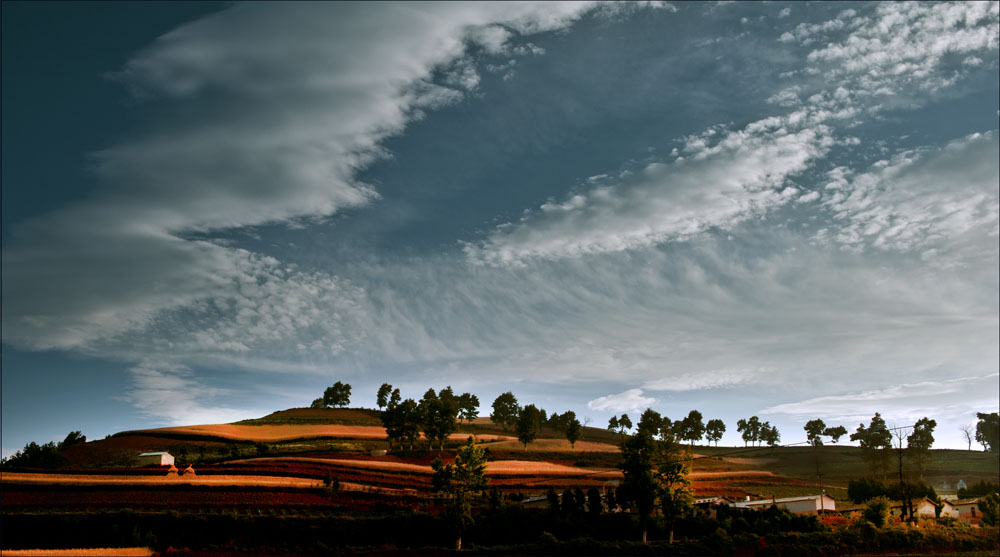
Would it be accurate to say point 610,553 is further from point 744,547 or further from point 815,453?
point 815,453

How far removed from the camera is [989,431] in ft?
619

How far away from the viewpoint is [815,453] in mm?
154125

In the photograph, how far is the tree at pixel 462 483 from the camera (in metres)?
58.7

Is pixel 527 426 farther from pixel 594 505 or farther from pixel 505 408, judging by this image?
pixel 594 505

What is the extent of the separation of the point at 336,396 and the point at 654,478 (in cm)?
13967

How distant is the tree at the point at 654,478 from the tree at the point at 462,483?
675 inches

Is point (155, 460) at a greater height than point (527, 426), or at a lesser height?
lesser

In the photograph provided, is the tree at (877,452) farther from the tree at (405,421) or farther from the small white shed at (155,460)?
the small white shed at (155,460)

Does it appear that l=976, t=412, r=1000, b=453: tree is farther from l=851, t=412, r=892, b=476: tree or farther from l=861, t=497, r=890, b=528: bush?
l=861, t=497, r=890, b=528: bush

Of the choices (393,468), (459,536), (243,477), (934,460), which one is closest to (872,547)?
(459,536)

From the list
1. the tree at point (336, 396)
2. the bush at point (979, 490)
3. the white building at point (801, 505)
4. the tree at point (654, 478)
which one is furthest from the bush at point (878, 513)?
the tree at point (336, 396)

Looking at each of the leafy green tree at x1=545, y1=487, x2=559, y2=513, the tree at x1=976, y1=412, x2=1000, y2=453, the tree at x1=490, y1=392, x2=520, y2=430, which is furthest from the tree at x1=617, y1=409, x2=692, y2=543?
the tree at x1=976, y1=412, x2=1000, y2=453

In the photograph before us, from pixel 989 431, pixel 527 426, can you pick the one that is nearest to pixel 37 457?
pixel 527 426

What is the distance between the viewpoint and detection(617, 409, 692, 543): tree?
6538 cm
